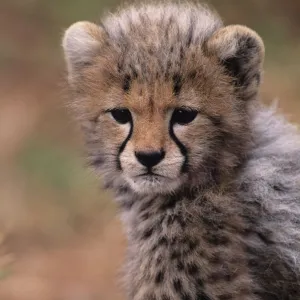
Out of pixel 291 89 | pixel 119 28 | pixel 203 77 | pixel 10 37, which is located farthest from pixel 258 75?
pixel 10 37

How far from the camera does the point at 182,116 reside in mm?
2242

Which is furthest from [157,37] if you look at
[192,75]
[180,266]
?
[180,266]

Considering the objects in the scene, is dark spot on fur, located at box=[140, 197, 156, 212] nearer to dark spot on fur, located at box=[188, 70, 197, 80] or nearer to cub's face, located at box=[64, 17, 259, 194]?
cub's face, located at box=[64, 17, 259, 194]

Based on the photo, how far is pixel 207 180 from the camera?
235 cm

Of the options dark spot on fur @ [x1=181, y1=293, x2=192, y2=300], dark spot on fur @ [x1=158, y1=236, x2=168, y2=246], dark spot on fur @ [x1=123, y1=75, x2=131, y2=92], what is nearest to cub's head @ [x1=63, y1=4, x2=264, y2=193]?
dark spot on fur @ [x1=123, y1=75, x2=131, y2=92]

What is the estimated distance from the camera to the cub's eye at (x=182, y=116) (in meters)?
2.24

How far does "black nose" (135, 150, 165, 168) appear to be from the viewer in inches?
86.6

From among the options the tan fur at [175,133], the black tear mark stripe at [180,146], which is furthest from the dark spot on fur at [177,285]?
the black tear mark stripe at [180,146]

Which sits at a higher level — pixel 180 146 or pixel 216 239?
pixel 180 146

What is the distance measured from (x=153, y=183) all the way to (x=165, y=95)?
0.62ft

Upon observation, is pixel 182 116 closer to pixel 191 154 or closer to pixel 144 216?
pixel 191 154

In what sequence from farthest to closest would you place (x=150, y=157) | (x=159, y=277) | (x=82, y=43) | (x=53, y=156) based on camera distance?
(x=53, y=156)
(x=82, y=43)
(x=159, y=277)
(x=150, y=157)

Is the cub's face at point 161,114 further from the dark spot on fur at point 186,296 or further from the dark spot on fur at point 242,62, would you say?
the dark spot on fur at point 186,296

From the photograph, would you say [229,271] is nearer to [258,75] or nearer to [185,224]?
[185,224]
